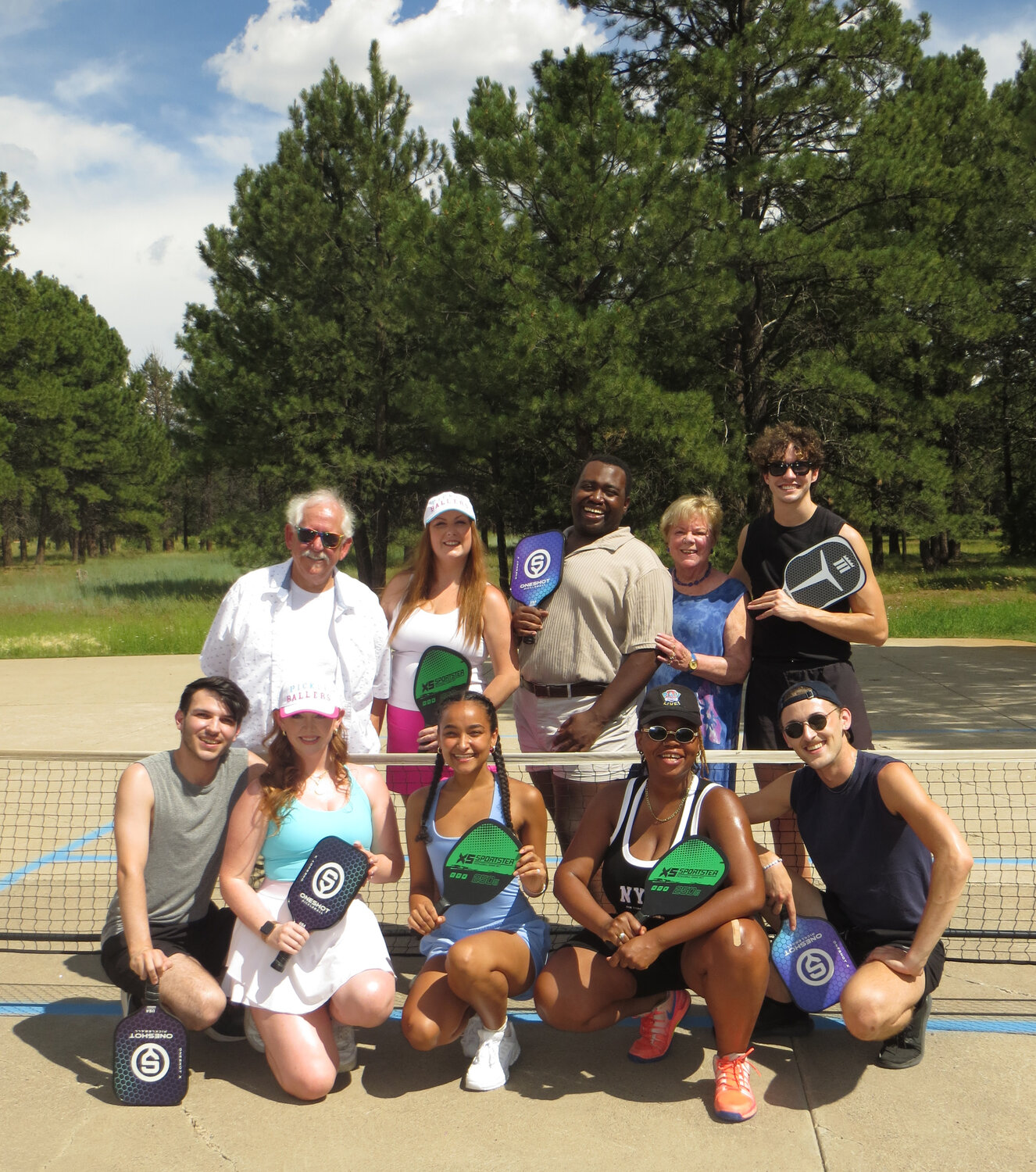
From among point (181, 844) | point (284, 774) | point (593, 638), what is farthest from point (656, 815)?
point (181, 844)

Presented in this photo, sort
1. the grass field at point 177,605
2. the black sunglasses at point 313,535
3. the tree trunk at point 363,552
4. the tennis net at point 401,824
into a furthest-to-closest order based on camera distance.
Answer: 1. the tree trunk at point 363,552
2. the grass field at point 177,605
3. the tennis net at point 401,824
4. the black sunglasses at point 313,535

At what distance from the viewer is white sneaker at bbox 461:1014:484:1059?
3.52 metres

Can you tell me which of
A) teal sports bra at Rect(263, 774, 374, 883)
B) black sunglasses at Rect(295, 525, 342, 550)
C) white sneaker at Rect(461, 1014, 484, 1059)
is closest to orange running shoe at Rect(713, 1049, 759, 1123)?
white sneaker at Rect(461, 1014, 484, 1059)

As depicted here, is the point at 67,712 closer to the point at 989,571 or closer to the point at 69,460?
the point at 989,571

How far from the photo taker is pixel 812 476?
425 centimetres

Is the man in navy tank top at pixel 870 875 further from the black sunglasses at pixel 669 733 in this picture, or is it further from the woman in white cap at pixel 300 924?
the woman in white cap at pixel 300 924

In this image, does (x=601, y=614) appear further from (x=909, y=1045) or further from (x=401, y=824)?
(x=401, y=824)

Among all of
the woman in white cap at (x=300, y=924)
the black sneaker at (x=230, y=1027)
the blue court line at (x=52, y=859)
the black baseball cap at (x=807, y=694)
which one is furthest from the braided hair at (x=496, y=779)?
the blue court line at (x=52, y=859)

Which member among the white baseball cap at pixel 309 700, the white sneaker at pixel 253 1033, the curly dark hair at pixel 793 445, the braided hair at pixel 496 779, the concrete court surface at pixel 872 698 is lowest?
the concrete court surface at pixel 872 698

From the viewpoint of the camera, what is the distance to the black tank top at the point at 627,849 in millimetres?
3547

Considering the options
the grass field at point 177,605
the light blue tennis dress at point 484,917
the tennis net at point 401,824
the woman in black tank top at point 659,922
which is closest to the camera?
the woman in black tank top at point 659,922

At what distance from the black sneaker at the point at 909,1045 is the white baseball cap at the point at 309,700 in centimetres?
225

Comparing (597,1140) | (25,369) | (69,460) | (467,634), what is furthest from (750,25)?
(69,460)

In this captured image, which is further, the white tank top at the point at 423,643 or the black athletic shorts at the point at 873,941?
the white tank top at the point at 423,643
